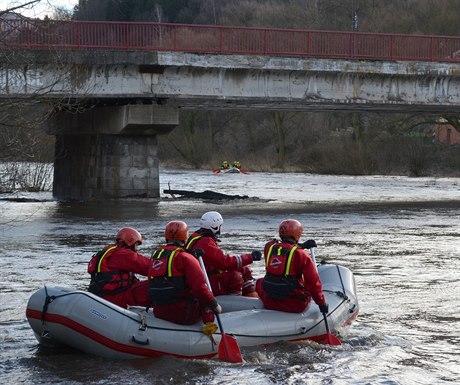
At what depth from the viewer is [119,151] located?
1318 inches

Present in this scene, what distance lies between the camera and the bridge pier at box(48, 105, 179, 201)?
32406 mm

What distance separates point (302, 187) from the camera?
46.5m

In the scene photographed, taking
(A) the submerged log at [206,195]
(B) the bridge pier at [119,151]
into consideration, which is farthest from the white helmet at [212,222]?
(A) the submerged log at [206,195]

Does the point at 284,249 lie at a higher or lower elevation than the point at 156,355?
higher

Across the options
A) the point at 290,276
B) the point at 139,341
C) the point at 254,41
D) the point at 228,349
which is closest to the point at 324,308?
the point at 290,276

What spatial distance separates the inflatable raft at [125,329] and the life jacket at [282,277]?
28 centimetres

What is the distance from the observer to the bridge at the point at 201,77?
31172 millimetres

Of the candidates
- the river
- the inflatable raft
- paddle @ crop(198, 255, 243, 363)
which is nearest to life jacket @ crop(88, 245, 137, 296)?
the inflatable raft

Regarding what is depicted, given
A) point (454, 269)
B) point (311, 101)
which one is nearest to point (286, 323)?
point (454, 269)

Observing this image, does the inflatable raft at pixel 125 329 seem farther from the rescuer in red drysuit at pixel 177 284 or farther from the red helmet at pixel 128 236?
the red helmet at pixel 128 236

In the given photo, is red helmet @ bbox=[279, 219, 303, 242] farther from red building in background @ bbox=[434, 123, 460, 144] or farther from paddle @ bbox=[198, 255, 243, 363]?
red building in background @ bbox=[434, 123, 460, 144]

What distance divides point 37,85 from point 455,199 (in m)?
16.4

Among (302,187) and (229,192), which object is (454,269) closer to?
(229,192)

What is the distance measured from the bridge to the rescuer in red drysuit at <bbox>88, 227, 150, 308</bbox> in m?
18.3
